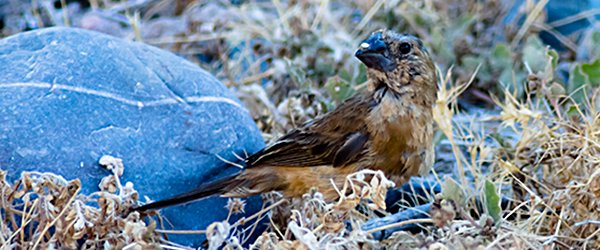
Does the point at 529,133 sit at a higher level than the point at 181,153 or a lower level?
lower

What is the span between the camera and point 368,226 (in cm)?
366

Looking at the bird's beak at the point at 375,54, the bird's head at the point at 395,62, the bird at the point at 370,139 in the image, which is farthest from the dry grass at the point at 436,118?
the bird's beak at the point at 375,54

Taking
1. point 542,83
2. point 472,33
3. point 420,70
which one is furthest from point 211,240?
point 472,33

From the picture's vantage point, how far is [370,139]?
4.00 meters

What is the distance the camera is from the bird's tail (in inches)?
138

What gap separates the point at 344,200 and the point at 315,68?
8.29 feet

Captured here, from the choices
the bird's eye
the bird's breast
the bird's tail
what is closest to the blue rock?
the bird's tail

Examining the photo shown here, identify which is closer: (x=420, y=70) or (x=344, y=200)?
(x=344, y=200)

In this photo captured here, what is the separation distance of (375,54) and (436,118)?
17.8 inches

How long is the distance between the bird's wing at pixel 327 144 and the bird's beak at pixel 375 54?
0.17m

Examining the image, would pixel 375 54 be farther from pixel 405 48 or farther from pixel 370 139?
pixel 370 139

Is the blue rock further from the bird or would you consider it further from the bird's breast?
the bird's breast

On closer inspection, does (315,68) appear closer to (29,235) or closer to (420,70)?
(420,70)

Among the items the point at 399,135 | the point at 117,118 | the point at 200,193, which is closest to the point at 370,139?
the point at 399,135
